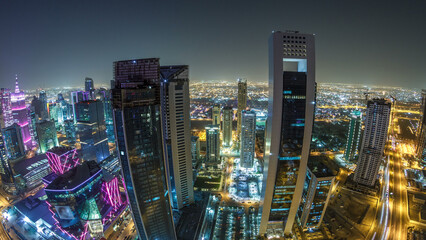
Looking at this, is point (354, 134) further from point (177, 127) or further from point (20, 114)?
point (20, 114)

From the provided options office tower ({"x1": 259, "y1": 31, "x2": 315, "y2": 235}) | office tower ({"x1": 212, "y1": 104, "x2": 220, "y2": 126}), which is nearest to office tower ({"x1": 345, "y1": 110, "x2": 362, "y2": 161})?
office tower ({"x1": 259, "y1": 31, "x2": 315, "y2": 235})

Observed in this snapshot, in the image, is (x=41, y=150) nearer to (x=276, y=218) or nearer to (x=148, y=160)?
(x=148, y=160)

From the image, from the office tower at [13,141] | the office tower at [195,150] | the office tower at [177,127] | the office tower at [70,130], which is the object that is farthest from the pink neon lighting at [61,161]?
the office tower at [70,130]

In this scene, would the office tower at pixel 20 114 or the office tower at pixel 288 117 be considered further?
the office tower at pixel 20 114

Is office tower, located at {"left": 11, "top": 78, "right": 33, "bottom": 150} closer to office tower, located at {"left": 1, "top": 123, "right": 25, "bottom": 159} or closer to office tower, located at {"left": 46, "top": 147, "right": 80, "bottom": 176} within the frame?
office tower, located at {"left": 1, "top": 123, "right": 25, "bottom": 159}

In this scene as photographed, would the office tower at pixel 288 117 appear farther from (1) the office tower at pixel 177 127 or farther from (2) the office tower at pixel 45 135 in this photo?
(2) the office tower at pixel 45 135

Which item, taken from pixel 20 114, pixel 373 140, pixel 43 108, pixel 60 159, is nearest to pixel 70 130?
pixel 20 114
